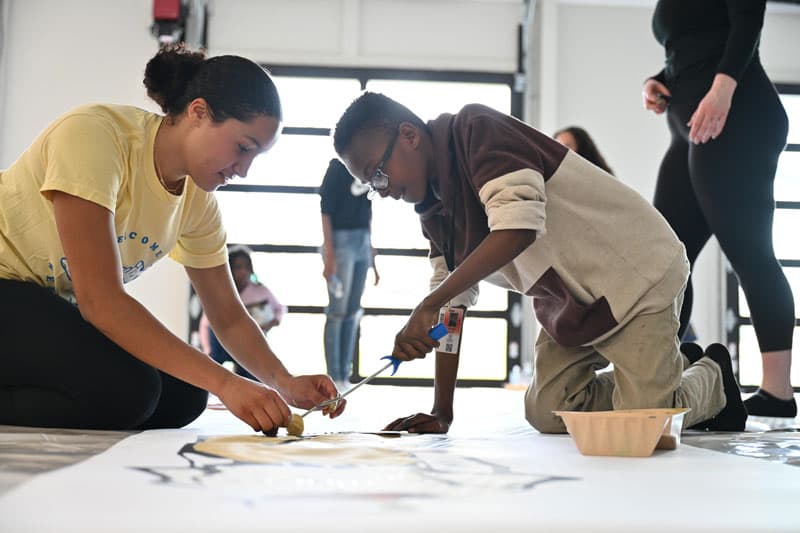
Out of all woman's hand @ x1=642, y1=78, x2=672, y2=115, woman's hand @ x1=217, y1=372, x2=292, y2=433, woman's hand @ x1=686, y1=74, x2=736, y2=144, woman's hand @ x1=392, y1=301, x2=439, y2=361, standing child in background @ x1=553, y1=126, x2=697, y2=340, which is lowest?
woman's hand @ x1=217, y1=372, x2=292, y2=433

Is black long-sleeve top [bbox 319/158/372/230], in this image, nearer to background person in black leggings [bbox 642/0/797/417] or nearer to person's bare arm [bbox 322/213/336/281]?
person's bare arm [bbox 322/213/336/281]

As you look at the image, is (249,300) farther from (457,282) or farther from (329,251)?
(457,282)

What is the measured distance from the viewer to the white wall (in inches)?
207

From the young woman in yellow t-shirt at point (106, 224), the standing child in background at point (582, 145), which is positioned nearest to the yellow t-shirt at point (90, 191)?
the young woman in yellow t-shirt at point (106, 224)

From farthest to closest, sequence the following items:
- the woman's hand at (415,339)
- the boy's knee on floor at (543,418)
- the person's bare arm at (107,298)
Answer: the boy's knee on floor at (543,418)
the woman's hand at (415,339)
the person's bare arm at (107,298)

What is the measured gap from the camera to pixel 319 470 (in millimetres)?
933

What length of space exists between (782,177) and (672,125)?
3.76 meters

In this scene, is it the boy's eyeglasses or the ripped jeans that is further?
the ripped jeans

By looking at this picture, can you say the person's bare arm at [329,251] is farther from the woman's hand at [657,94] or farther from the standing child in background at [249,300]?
the woman's hand at [657,94]

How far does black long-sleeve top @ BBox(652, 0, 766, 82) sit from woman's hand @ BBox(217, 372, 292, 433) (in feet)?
4.45

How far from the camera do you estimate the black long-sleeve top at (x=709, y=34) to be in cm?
198

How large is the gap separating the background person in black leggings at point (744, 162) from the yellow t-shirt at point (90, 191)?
118 centimetres

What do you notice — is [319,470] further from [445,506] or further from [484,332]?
[484,332]

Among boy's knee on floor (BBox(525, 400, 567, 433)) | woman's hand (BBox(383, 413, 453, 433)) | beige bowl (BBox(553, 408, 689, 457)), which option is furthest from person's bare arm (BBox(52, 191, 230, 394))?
boy's knee on floor (BBox(525, 400, 567, 433))
